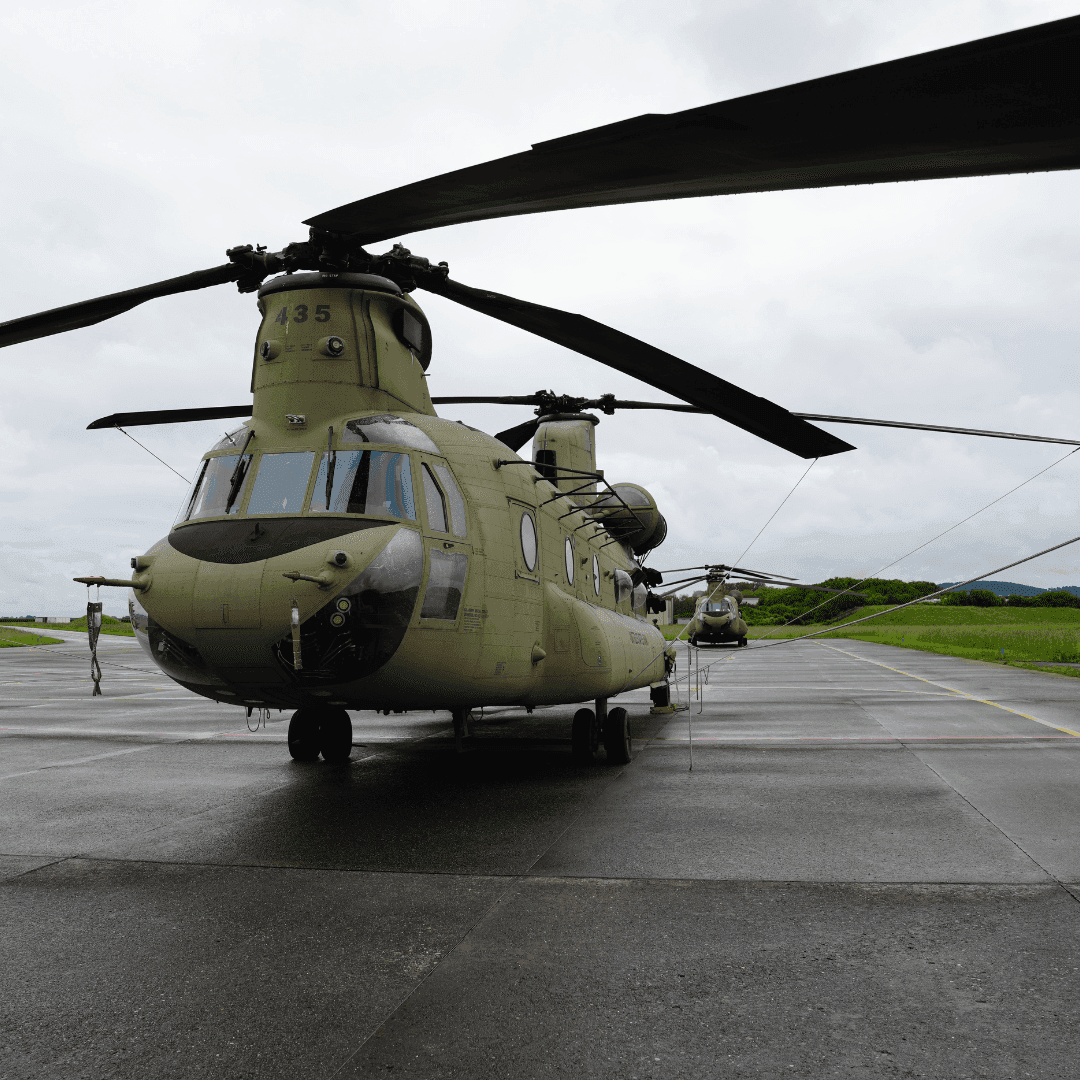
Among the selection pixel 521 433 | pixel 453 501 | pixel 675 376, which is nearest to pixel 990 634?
pixel 521 433

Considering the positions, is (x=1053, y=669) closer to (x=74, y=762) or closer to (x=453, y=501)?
(x=453, y=501)

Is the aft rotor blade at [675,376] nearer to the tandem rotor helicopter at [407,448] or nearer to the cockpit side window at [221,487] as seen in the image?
the tandem rotor helicopter at [407,448]

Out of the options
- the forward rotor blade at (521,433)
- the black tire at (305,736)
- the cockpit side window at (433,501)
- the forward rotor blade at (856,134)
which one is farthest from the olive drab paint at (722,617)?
the forward rotor blade at (856,134)

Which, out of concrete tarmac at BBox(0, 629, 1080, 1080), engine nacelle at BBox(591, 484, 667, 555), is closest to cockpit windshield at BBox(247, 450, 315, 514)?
concrete tarmac at BBox(0, 629, 1080, 1080)

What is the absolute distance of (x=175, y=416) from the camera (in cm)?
892

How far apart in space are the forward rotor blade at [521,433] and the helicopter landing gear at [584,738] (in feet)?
17.1

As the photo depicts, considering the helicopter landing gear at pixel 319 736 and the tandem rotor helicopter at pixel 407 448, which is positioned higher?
the tandem rotor helicopter at pixel 407 448

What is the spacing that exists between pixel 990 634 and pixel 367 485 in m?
52.6

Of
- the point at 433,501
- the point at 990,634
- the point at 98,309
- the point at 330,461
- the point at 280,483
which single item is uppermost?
the point at 98,309

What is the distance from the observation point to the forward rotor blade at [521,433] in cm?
1388

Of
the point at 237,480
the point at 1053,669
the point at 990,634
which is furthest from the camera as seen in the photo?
the point at 990,634

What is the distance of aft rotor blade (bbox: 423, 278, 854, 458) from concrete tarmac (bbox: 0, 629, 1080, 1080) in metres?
3.25

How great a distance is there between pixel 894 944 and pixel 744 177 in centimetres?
390

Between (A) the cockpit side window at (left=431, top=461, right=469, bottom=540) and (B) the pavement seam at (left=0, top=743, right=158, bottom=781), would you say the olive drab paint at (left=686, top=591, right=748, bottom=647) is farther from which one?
(A) the cockpit side window at (left=431, top=461, right=469, bottom=540)
